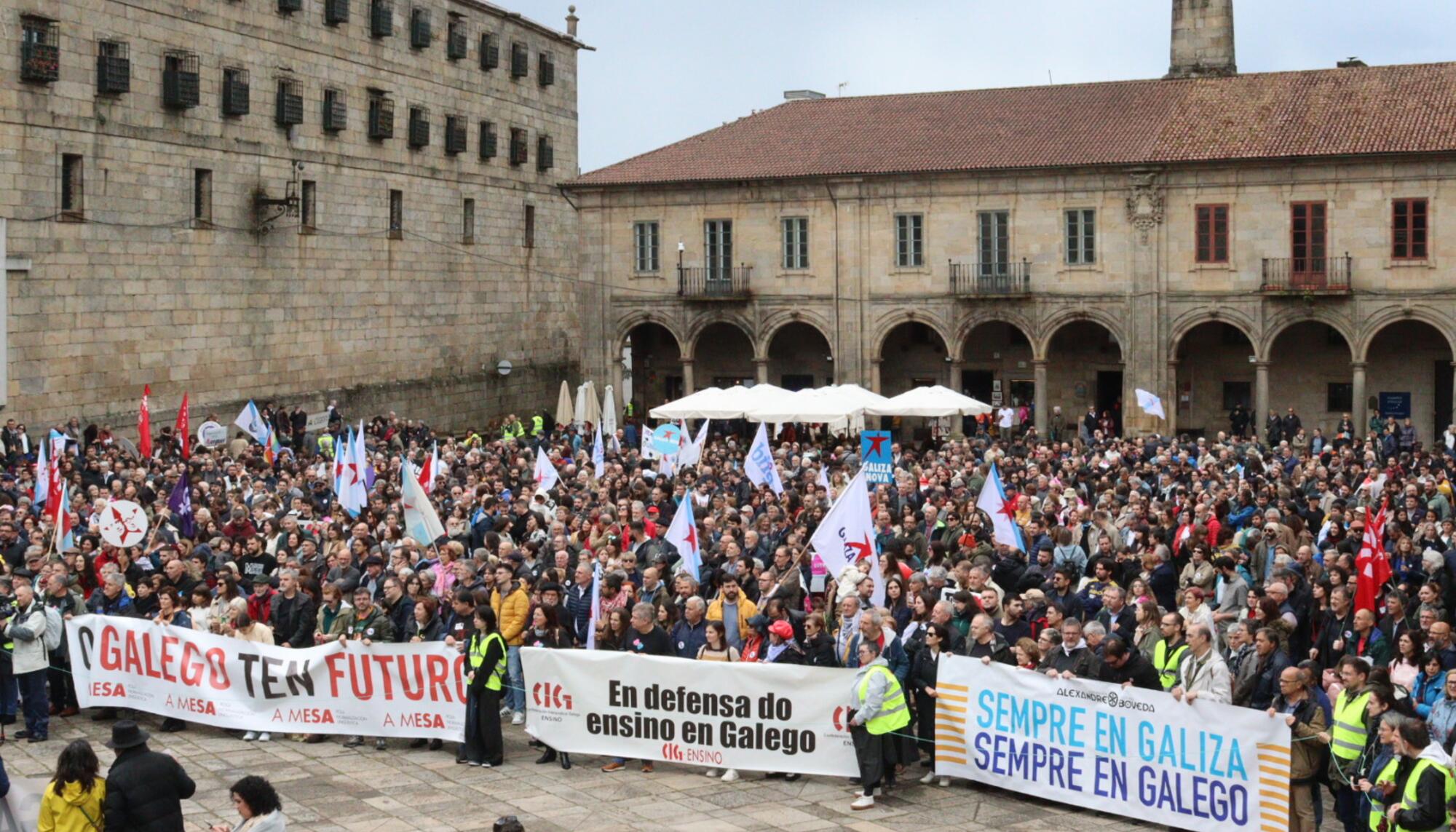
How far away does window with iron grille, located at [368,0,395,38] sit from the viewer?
4719 centimetres

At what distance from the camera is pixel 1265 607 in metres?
14.3

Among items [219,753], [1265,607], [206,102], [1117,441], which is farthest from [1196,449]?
[206,102]

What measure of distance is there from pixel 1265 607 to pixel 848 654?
3.31 meters

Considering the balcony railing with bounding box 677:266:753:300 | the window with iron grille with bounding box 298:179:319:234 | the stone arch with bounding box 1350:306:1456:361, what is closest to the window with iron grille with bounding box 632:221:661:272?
the balcony railing with bounding box 677:266:753:300

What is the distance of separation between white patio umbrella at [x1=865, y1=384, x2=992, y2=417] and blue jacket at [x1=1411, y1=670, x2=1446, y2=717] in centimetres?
2251

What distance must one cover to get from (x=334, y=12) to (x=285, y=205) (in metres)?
5.64

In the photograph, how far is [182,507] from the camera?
78.0 feet

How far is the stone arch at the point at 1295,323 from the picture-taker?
41.5 meters

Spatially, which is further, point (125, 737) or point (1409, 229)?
point (1409, 229)

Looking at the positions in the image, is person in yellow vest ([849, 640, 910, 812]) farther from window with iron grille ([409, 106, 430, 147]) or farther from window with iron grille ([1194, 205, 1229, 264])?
window with iron grille ([409, 106, 430, 147])

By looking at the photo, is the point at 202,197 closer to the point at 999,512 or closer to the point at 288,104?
the point at 288,104

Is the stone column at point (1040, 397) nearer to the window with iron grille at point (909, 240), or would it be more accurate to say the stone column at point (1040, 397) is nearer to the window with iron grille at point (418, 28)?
the window with iron grille at point (909, 240)

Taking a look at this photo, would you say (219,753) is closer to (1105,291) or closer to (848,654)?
(848,654)

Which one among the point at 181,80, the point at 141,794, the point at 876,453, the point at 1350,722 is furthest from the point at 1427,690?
the point at 181,80
